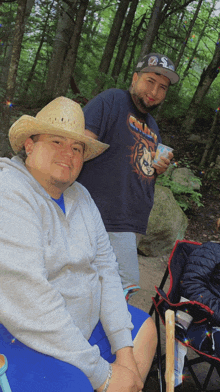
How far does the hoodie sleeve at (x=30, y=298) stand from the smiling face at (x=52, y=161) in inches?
8.6

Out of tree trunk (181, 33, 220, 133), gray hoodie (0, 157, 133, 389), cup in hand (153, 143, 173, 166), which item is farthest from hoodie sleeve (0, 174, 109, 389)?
tree trunk (181, 33, 220, 133)

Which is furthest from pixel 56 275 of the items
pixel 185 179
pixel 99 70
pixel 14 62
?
pixel 99 70

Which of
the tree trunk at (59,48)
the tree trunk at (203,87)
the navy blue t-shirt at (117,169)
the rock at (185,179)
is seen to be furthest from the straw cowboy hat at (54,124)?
the tree trunk at (203,87)

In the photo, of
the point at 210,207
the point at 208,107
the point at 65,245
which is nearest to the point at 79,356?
the point at 65,245

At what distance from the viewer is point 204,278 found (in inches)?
98.0

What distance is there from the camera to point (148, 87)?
2.46 meters

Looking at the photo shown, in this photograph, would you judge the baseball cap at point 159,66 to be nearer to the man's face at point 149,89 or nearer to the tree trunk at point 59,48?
the man's face at point 149,89

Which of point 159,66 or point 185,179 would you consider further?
point 185,179

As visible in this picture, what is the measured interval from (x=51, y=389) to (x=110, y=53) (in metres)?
11.5

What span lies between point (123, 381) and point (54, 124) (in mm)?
1304

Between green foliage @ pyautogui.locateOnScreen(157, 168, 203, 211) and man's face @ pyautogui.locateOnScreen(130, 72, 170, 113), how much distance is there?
5474mm

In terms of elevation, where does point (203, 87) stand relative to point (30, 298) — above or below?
above

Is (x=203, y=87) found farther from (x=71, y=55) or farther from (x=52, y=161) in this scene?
(x=52, y=161)

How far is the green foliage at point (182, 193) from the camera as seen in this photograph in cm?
793
